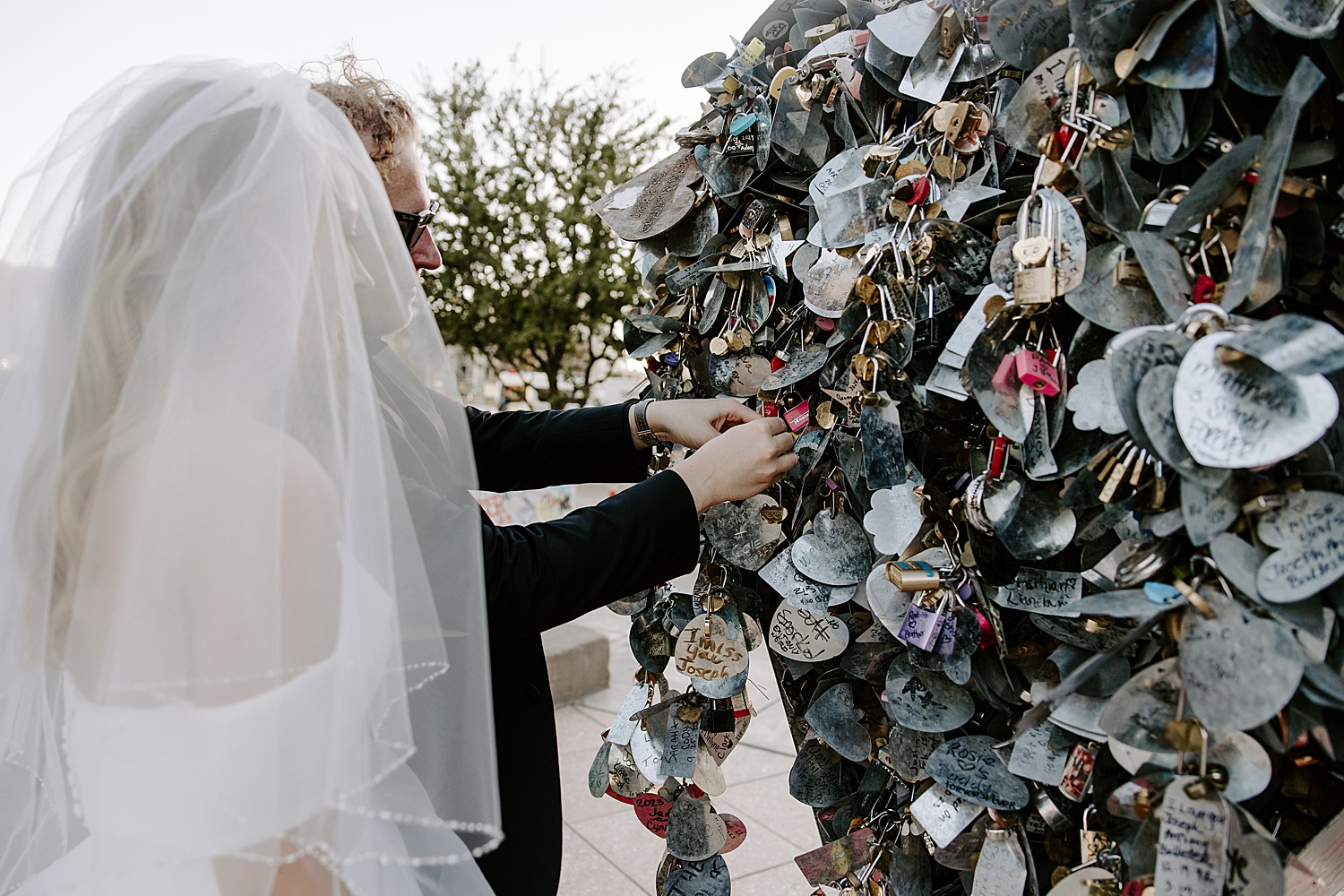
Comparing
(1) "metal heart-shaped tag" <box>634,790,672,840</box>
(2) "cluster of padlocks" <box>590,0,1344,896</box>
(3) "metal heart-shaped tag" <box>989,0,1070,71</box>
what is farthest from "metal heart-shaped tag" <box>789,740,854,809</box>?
(3) "metal heart-shaped tag" <box>989,0,1070,71</box>

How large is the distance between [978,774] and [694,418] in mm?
616

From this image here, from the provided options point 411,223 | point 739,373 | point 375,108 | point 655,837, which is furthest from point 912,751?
point 655,837

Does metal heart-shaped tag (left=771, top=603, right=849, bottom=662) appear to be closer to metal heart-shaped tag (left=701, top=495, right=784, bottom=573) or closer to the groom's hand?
metal heart-shaped tag (left=701, top=495, right=784, bottom=573)

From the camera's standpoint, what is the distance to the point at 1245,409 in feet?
1.86

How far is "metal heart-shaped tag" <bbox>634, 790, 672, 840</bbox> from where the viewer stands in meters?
1.21

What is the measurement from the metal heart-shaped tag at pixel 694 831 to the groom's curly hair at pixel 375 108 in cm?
108

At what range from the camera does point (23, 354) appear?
42.4 inches

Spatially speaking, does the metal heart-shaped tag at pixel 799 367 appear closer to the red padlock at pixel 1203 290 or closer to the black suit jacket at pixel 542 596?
the black suit jacket at pixel 542 596

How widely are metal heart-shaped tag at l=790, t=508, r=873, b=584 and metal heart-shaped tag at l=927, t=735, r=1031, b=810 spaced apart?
199 millimetres

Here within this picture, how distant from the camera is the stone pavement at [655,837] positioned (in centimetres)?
236

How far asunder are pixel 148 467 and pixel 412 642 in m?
0.35

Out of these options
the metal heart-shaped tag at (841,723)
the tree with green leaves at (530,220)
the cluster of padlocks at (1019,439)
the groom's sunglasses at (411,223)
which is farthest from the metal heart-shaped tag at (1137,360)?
the tree with green leaves at (530,220)

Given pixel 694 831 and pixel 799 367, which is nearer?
pixel 799 367

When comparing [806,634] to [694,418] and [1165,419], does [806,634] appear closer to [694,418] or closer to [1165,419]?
[694,418]
